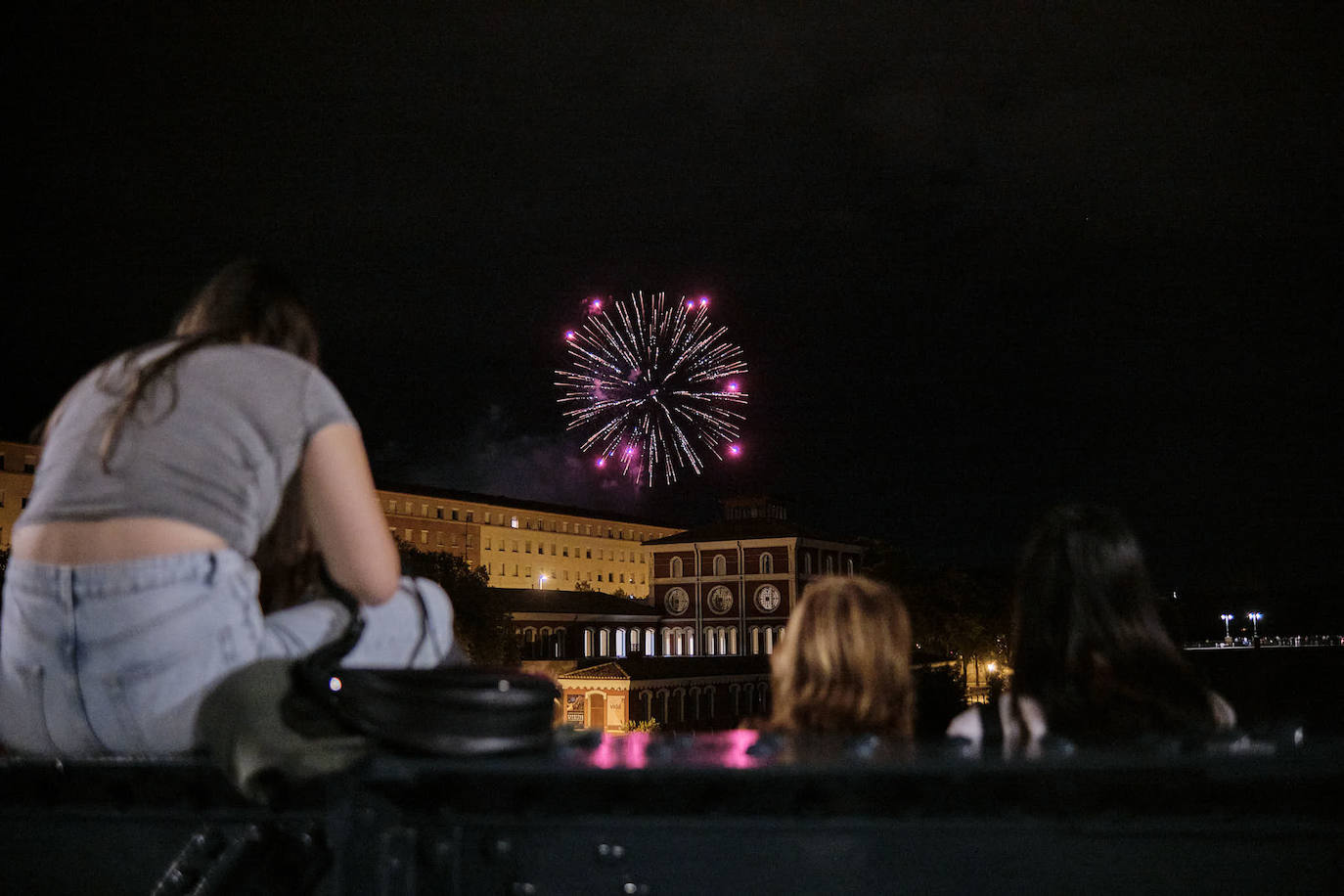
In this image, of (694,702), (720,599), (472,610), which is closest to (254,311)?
(472,610)

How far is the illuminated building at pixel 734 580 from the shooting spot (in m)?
75.9

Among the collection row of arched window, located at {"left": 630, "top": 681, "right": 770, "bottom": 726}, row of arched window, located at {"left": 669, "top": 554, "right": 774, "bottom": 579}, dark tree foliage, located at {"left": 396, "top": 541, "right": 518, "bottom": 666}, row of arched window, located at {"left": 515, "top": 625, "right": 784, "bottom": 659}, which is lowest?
row of arched window, located at {"left": 630, "top": 681, "right": 770, "bottom": 726}

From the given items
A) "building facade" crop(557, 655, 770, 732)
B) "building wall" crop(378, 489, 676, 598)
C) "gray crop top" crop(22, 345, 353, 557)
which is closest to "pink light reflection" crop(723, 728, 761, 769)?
"gray crop top" crop(22, 345, 353, 557)

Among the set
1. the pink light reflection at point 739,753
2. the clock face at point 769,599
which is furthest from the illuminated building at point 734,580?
the pink light reflection at point 739,753

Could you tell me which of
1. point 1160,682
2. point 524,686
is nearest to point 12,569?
point 524,686

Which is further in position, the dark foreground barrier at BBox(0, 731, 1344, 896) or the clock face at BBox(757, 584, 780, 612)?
Result: the clock face at BBox(757, 584, 780, 612)

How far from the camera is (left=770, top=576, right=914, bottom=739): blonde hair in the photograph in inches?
141

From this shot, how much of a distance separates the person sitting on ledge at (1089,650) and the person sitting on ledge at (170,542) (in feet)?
4.81

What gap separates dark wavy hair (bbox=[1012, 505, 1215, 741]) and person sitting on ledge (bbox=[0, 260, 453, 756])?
163cm

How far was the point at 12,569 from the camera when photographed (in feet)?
7.43

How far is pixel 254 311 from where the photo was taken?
8.96 feet

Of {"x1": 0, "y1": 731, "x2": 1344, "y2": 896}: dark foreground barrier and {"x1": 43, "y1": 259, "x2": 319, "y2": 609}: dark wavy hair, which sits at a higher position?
{"x1": 43, "y1": 259, "x2": 319, "y2": 609}: dark wavy hair

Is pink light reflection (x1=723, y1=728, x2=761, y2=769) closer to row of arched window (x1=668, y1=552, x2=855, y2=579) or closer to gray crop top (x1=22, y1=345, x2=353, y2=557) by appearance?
gray crop top (x1=22, y1=345, x2=353, y2=557)

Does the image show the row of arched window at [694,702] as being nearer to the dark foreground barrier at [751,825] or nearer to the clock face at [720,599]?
the clock face at [720,599]
